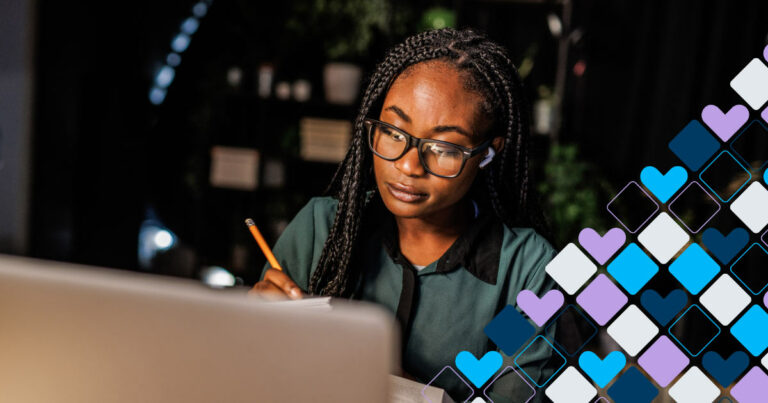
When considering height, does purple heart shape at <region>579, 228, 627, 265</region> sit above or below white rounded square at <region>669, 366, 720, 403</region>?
above

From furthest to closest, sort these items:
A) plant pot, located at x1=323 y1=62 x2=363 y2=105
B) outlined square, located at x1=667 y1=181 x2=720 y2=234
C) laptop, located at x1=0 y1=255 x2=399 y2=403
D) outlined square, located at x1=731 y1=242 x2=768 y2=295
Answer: plant pot, located at x1=323 y1=62 x2=363 y2=105 → outlined square, located at x1=667 y1=181 x2=720 y2=234 → outlined square, located at x1=731 y1=242 x2=768 y2=295 → laptop, located at x1=0 y1=255 x2=399 y2=403

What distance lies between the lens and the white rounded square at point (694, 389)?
1015 millimetres

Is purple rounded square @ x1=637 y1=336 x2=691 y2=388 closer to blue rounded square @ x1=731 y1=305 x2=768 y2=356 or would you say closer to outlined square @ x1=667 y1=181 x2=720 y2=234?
blue rounded square @ x1=731 y1=305 x2=768 y2=356

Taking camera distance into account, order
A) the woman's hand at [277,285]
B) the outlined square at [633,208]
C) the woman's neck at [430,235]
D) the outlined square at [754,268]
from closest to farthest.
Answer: the woman's hand at [277,285] < the woman's neck at [430,235] < the outlined square at [754,268] < the outlined square at [633,208]

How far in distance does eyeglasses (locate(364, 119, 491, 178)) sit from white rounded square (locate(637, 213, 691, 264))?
0.35m

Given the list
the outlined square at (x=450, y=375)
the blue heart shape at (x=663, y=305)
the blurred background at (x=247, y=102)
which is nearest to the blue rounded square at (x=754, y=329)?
the blue heart shape at (x=663, y=305)

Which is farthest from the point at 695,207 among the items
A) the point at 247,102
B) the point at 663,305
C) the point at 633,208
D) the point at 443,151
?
the point at 247,102

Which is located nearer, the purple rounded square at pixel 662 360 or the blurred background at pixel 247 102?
the purple rounded square at pixel 662 360

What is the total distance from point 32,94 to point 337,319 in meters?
2.80

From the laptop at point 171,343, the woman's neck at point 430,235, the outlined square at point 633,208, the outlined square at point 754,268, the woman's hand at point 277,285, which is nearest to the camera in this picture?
the laptop at point 171,343

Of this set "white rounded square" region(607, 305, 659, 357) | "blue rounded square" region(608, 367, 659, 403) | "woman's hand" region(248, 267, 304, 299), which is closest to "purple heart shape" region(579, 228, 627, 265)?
"white rounded square" region(607, 305, 659, 357)

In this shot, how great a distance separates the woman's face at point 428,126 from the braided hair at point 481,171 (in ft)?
0.10

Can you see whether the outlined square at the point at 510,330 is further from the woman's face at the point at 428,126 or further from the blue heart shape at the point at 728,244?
the blue heart shape at the point at 728,244

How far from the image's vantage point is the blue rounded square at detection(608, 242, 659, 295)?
1.07 meters
